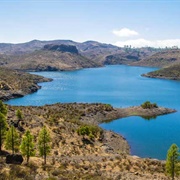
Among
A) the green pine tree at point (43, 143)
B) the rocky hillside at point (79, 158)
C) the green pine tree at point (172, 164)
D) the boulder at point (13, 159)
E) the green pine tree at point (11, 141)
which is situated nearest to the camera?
the rocky hillside at point (79, 158)

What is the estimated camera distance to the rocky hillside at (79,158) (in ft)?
139

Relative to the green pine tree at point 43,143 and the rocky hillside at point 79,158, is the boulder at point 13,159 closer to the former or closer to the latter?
the rocky hillside at point 79,158

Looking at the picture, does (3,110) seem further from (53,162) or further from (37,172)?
(37,172)

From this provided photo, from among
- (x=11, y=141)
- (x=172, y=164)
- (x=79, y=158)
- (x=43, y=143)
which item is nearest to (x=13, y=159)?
(x=43, y=143)

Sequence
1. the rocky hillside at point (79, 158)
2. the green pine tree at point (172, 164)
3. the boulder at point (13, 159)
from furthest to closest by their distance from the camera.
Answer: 1. the green pine tree at point (172, 164)
2. the boulder at point (13, 159)
3. the rocky hillside at point (79, 158)

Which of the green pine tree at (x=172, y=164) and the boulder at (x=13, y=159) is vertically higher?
the boulder at (x=13, y=159)

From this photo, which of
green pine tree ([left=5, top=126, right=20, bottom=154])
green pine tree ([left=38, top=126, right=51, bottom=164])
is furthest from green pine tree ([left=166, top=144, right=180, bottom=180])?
green pine tree ([left=5, top=126, right=20, bottom=154])

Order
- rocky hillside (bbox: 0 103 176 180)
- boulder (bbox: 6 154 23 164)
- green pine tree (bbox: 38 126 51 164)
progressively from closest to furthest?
rocky hillside (bbox: 0 103 176 180)
boulder (bbox: 6 154 23 164)
green pine tree (bbox: 38 126 51 164)

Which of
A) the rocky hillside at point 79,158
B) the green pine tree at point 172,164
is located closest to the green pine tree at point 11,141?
the rocky hillside at point 79,158

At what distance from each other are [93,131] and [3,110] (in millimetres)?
30839

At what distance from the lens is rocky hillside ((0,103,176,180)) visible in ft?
139

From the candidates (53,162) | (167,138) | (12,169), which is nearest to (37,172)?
(12,169)

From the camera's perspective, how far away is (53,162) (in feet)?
175

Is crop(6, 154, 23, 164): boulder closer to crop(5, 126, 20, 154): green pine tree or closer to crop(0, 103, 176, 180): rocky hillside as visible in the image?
crop(0, 103, 176, 180): rocky hillside
